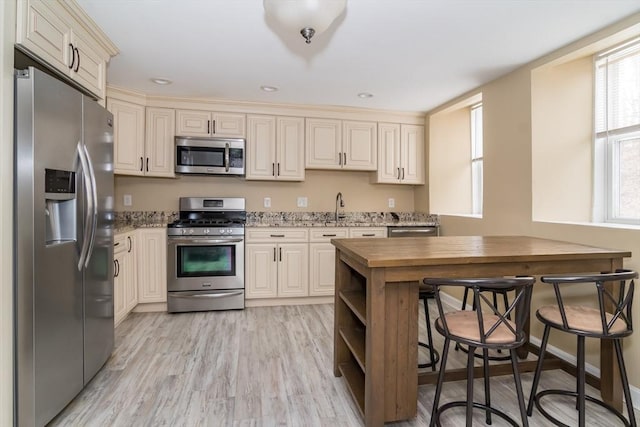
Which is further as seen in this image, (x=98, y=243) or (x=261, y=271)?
(x=261, y=271)

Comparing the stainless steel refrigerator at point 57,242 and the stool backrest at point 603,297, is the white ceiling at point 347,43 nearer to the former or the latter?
the stainless steel refrigerator at point 57,242

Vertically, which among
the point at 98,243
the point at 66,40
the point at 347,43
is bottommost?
the point at 98,243

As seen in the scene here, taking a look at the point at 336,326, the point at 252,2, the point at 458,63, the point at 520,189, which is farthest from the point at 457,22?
the point at 336,326

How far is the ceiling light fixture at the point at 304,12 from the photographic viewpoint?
1.47 meters

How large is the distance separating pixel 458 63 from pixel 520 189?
47.6 inches

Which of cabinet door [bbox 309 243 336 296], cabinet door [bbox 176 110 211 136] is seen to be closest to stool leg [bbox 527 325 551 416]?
cabinet door [bbox 309 243 336 296]

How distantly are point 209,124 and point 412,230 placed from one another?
272 cm

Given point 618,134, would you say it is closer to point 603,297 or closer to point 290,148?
point 603,297

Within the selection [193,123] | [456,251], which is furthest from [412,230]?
[193,123]

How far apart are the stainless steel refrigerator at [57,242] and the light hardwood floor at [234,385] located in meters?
0.25

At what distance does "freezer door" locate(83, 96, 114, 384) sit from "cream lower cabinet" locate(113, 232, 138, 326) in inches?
29.5

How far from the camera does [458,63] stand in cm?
282

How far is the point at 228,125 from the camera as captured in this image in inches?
153

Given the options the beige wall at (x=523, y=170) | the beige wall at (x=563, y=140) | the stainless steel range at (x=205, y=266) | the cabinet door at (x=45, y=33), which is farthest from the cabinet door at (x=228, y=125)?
the beige wall at (x=563, y=140)
